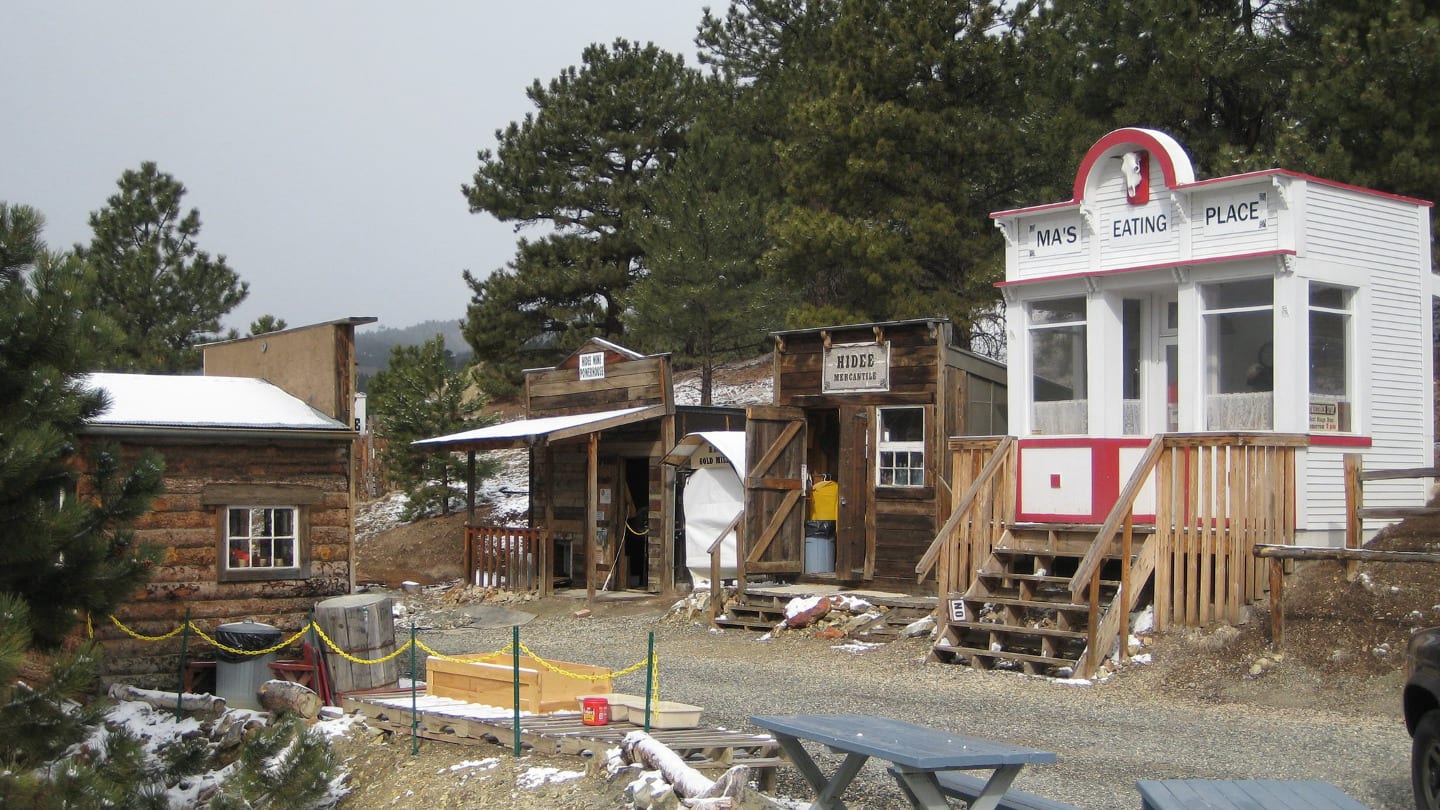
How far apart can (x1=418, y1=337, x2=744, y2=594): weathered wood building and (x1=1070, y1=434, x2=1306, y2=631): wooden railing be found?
28.3 feet

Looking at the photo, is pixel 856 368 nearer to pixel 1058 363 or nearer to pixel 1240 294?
Answer: pixel 1058 363

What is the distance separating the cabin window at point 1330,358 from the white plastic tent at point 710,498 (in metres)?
7.41

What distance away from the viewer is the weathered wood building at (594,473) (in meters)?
20.9

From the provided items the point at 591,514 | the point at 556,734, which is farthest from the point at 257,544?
the point at 591,514

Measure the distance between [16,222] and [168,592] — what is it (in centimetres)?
510

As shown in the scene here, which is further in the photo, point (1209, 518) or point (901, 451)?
point (901, 451)

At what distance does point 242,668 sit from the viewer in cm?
1288

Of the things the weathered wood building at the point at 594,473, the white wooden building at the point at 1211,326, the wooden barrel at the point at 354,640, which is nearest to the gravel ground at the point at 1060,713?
the wooden barrel at the point at 354,640

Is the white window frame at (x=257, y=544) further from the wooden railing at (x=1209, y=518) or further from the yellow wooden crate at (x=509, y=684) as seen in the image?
the wooden railing at (x=1209, y=518)

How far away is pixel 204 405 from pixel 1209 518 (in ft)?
32.9

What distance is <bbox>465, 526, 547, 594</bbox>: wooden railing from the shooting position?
851 inches

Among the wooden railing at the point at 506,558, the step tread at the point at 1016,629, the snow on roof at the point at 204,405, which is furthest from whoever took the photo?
the wooden railing at the point at 506,558

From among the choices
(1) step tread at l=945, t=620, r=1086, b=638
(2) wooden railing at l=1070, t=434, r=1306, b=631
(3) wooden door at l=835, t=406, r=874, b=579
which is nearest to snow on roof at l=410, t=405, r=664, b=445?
(3) wooden door at l=835, t=406, r=874, b=579

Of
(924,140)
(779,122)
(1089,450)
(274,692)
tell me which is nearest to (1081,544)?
(1089,450)
